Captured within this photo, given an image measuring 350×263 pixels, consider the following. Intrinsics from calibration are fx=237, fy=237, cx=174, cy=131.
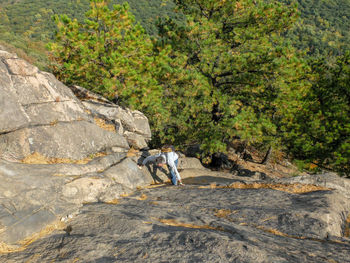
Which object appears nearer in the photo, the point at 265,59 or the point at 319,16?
the point at 265,59

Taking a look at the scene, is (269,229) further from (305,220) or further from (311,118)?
(311,118)

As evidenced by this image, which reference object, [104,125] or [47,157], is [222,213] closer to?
[47,157]

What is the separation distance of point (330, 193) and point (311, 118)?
24.0 ft

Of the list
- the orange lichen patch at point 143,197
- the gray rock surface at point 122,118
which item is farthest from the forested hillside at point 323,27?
the orange lichen patch at point 143,197

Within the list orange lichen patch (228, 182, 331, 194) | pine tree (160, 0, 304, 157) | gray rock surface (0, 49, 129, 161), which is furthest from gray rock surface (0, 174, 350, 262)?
pine tree (160, 0, 304, 157)

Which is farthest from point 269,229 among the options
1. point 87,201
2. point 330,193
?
point 87,201

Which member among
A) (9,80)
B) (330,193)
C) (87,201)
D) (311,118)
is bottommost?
(311,118)

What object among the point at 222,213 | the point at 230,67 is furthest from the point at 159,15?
the point at 222,213

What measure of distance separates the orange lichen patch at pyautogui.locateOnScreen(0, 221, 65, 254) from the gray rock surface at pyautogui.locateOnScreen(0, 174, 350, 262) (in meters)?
0.12

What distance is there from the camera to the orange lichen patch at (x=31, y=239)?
9.96 feet

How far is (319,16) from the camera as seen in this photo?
9150cm

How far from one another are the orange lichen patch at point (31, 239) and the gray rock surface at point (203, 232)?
12cm

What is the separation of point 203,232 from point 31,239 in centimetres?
240

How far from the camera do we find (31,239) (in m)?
3.30
